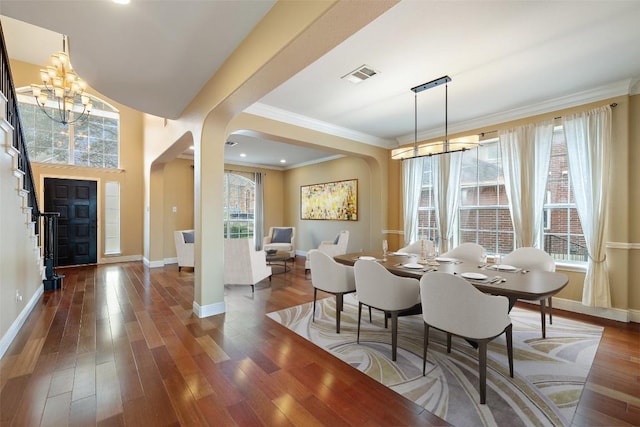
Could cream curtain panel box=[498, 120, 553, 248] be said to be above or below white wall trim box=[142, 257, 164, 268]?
above

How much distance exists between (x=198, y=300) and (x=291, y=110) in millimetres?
2866

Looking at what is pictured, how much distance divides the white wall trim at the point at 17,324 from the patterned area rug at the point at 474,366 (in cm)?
239

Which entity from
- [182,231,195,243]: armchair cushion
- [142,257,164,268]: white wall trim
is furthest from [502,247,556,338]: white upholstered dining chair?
[142,257,164,268]: white wall trim

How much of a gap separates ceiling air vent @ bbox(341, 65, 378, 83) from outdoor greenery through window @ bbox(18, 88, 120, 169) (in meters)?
6.71

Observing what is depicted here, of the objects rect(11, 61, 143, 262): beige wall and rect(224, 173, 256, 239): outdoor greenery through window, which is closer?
rect(11, 61, 143, 262): beige wall

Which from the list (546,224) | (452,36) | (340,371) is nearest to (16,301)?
(340,371)

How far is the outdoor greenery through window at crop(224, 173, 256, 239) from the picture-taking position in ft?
25.9

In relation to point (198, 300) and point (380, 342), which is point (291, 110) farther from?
point (380, 342)

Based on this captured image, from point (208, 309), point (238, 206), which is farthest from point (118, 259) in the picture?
point (208, 309)

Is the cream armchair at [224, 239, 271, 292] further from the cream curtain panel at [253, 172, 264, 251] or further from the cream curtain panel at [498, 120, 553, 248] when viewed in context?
the cream curtain panel at [498, 120, 553, 248]

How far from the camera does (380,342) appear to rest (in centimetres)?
271

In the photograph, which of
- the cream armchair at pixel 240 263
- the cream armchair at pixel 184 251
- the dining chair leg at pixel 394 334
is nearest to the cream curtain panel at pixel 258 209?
the cream armchair at pixel 184 251

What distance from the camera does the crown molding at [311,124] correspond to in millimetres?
3892

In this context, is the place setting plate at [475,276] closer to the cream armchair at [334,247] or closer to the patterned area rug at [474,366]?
the patterned area rug at [474,366]
